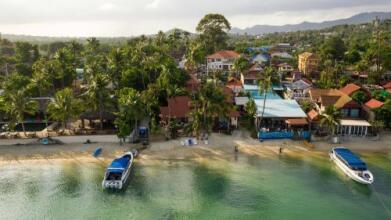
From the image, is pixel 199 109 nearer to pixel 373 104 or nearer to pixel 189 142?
pixel 189 142

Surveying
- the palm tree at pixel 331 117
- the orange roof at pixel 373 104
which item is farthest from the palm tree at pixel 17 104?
the orange roof at pixel 373 104

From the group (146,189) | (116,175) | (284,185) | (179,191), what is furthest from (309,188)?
(116,175)

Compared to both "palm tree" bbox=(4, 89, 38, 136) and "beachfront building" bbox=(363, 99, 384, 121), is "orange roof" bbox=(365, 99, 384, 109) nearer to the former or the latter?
"beachfront building" bbox=(363, 99, 384, 121)

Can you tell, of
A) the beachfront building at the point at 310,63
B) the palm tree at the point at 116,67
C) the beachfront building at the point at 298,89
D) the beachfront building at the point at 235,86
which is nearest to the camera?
the palm tree at the point at 116,67

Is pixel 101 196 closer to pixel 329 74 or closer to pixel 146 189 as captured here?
pixel 146 189

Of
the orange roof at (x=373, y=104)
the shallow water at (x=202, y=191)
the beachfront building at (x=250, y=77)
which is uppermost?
the beachfront building at (x=250, y=77)

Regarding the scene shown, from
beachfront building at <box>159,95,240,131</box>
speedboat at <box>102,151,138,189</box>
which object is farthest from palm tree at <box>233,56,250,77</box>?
speedboat at <box>102,151,138,189</box>

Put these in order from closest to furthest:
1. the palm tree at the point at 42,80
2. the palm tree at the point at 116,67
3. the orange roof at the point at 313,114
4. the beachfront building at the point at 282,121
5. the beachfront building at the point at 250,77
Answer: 1. the beachfront building at the point at 282,121
2. the orange roof at the point at 313,114
3. the palm tree at the point at 42,80
4. the palm tree at the point at 116,67
5. the beachfront building at the point at 250,77

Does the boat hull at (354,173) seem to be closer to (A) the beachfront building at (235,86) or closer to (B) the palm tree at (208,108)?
(B) the palm tree at (208,108)
